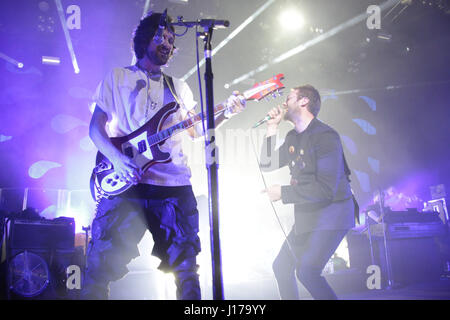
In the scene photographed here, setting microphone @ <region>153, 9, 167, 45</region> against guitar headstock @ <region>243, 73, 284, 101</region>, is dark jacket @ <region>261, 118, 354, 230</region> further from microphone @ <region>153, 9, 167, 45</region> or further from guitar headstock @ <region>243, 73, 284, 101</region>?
microphone @ <region>153, 9, 167, 45</region>

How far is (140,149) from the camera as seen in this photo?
2381 mm

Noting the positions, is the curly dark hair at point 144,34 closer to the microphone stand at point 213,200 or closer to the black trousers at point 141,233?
the microphone stand at point 213,200

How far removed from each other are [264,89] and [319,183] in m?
0.95

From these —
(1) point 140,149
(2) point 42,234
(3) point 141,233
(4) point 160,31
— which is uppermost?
(4) point 160,31

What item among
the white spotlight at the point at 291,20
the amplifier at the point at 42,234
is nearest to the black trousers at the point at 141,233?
the amplifier at the point at 42,234

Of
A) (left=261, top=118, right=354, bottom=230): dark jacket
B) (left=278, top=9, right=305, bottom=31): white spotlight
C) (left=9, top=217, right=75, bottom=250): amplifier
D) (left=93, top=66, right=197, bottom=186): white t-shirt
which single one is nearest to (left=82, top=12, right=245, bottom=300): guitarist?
(left=93, top=66, right=197, bottom=186): white t-shirt

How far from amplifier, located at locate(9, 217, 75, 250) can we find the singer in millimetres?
3344

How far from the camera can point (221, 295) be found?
184 cm

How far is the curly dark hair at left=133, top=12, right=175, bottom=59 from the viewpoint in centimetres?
266

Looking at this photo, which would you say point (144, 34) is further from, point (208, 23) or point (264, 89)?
point (264, 89)

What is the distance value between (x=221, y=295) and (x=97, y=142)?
129 cm

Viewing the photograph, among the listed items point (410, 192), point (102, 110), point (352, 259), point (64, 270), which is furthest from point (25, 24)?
point (410, 192)

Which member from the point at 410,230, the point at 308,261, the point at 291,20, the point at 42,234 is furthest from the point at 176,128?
the point at 291,20
